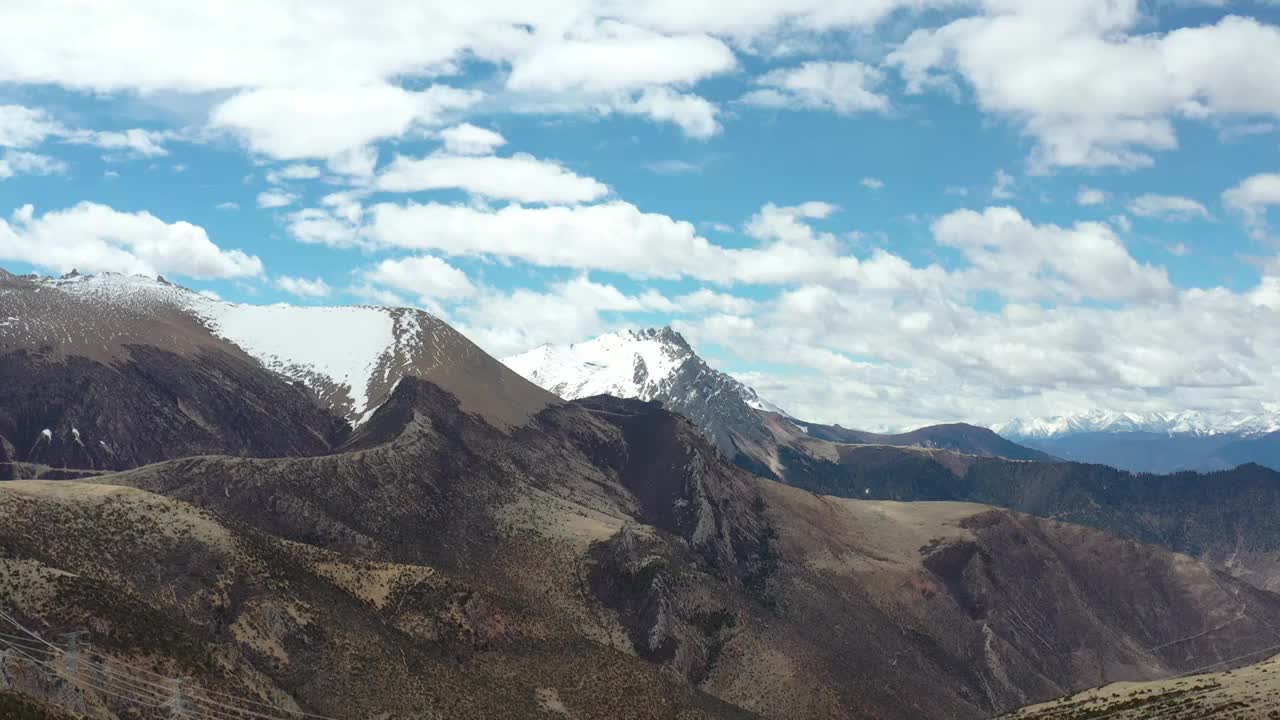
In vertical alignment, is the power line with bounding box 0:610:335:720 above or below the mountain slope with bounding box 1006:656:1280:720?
below

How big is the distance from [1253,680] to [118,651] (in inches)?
5575

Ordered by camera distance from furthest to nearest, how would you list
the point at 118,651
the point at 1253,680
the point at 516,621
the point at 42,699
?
the point at 516,621, the point at 1253,680, the point at 118,651, the point at 42,699

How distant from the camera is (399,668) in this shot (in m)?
166

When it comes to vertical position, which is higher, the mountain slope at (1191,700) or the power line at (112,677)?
the mountain slope at (1191,700)

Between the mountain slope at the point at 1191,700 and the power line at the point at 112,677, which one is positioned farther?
the mountain slope at the point at 1191,700

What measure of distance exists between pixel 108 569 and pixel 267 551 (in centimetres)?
2554

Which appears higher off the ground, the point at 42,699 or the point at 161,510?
the point at 161,510

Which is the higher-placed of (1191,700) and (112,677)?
(1191,700)

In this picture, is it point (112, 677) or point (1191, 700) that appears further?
point (1191, 700)

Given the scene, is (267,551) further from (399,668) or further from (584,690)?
(584,690)

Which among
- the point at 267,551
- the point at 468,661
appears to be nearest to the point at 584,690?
the point at 468,661

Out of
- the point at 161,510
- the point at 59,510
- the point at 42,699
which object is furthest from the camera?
the point at 161,510

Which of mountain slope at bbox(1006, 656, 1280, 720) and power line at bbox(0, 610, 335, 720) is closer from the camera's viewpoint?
power line at bbox(0, 610, 335, 720)

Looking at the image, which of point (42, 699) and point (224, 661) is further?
point (224, 661)
